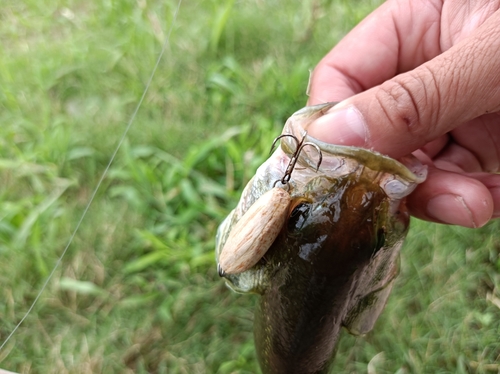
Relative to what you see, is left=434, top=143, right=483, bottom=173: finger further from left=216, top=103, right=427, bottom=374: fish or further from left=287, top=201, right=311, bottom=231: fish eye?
left=287, top=201, right=311, bottom=231: fish eye

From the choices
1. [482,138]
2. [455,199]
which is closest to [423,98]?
[455,199]

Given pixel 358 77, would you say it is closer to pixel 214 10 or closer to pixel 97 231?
pixel 97 231

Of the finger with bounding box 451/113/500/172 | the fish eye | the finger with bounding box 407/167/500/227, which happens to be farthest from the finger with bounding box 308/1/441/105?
the fish eye

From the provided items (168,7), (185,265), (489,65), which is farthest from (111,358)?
(168,7)

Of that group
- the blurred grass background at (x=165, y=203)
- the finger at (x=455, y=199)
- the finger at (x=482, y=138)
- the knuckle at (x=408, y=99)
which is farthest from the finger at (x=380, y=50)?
the blurred grass background at (x=165, y=203)

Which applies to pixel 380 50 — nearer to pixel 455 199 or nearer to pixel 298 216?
pixel 455 199

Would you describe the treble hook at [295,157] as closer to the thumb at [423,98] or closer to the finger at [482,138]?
the thumb at [423,98]
